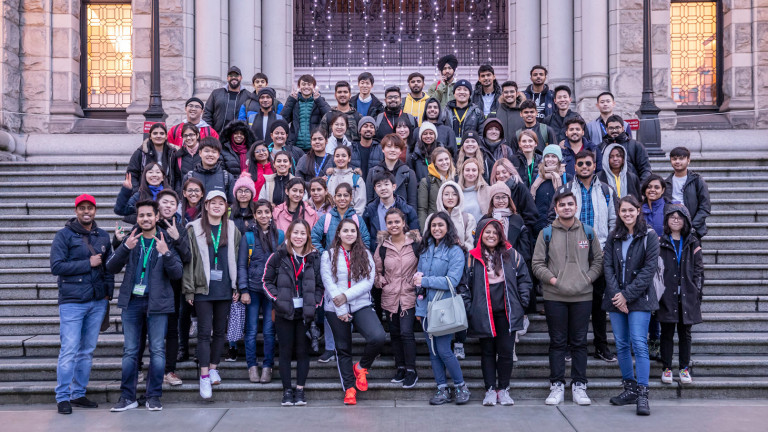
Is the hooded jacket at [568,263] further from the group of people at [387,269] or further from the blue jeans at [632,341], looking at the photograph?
the blue jeans at [632,341]

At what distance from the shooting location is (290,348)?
764 centimetres

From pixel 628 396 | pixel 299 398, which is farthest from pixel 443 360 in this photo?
pixel 628 396

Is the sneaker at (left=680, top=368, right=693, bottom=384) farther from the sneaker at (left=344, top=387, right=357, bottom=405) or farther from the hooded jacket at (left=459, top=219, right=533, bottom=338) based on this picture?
the sneaker at (left=344, top=387, right=357, bottom=405)

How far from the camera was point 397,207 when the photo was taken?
27.5ft

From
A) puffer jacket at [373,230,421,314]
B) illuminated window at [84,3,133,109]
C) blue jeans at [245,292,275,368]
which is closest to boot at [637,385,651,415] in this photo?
puffer jacket at [373,230,421,314]

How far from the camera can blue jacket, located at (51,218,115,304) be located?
24.1ft

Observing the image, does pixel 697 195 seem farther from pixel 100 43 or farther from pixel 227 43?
pixel 100 43

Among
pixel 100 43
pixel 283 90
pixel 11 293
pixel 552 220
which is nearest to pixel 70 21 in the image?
pixel 100 43

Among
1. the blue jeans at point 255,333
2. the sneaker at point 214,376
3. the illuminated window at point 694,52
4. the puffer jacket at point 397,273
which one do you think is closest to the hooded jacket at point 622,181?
the puffer jacket at point 397,273

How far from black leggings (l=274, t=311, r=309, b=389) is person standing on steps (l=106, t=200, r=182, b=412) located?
112 centimetres

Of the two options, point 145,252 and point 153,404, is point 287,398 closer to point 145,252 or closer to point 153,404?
point 153,404

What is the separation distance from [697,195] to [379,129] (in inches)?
164

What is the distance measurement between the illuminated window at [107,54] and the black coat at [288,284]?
8.93 metres

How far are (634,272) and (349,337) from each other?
2.95 meters
